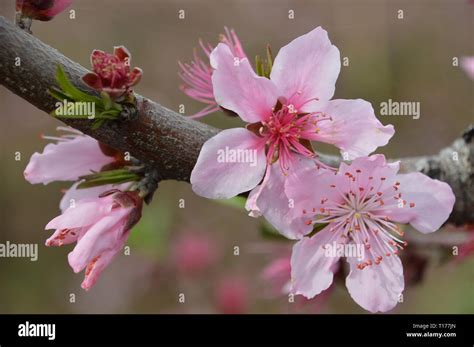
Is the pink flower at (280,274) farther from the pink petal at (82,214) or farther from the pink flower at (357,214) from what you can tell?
the pink petal at (82,214)

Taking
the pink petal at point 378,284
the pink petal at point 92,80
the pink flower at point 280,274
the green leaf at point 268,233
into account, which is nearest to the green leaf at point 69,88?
the pink petal at point 92,80

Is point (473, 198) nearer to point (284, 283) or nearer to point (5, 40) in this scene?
point (284, 283)

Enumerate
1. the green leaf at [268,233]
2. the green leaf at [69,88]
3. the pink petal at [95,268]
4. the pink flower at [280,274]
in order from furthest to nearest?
1. the pink flower at [280,274]
2. the green leaf at [268,233]
3. the pink petal at [95,268]
4. the green leaf at [69,88]

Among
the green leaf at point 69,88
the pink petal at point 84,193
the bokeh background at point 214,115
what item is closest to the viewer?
the green leaf at point 69,88

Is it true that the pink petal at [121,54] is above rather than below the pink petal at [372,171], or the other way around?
above

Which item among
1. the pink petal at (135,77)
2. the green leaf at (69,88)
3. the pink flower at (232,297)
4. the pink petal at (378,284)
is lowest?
the pink flower at (232,297)

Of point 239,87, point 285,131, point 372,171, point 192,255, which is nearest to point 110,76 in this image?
point 239,87
